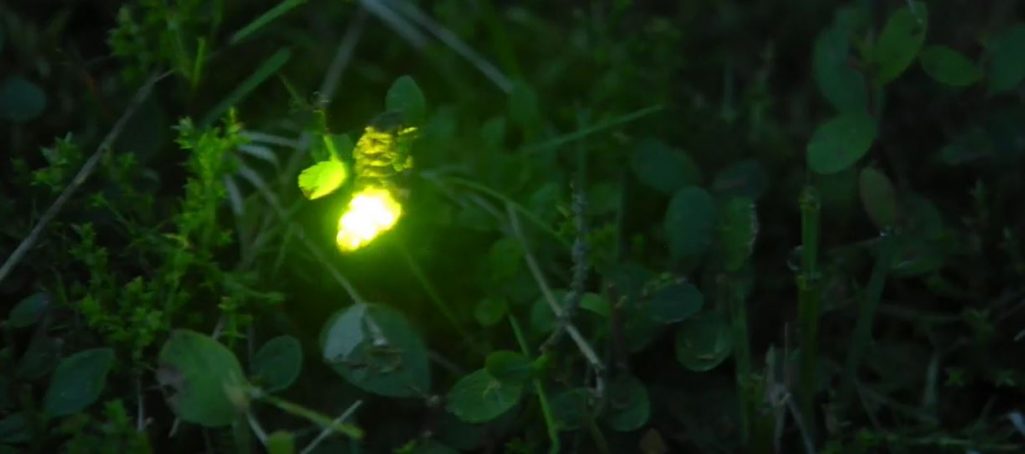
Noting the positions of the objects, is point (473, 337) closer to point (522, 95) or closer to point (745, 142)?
point (522, 95)

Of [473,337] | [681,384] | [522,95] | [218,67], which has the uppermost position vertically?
[218,67]

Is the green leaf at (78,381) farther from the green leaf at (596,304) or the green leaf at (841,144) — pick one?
the green leaf at (841,144)

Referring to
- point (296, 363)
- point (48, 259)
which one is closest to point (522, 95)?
point (296, 363)

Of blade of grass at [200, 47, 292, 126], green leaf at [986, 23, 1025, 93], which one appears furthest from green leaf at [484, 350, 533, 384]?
green leaf at [986, 23, 1025, 93]

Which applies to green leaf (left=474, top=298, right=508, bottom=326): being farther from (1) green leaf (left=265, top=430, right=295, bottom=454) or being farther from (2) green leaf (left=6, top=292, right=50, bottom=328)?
(2) green leaf (left=6, top=292, right=50, bottom=328)

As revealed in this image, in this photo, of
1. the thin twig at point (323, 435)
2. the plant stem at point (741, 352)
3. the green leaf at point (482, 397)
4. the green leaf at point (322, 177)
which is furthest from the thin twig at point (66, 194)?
the plant stem at point (741, 352)

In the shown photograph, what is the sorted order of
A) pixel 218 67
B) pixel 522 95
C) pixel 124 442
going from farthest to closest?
pixel 218 67 → pixel 522 95 → pixel 124 442

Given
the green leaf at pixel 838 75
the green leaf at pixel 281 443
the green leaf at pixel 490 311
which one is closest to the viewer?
A: the green leaf at pixel 281 443

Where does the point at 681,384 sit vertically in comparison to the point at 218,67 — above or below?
below

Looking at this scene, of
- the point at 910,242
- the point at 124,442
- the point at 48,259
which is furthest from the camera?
the point at 910,242
